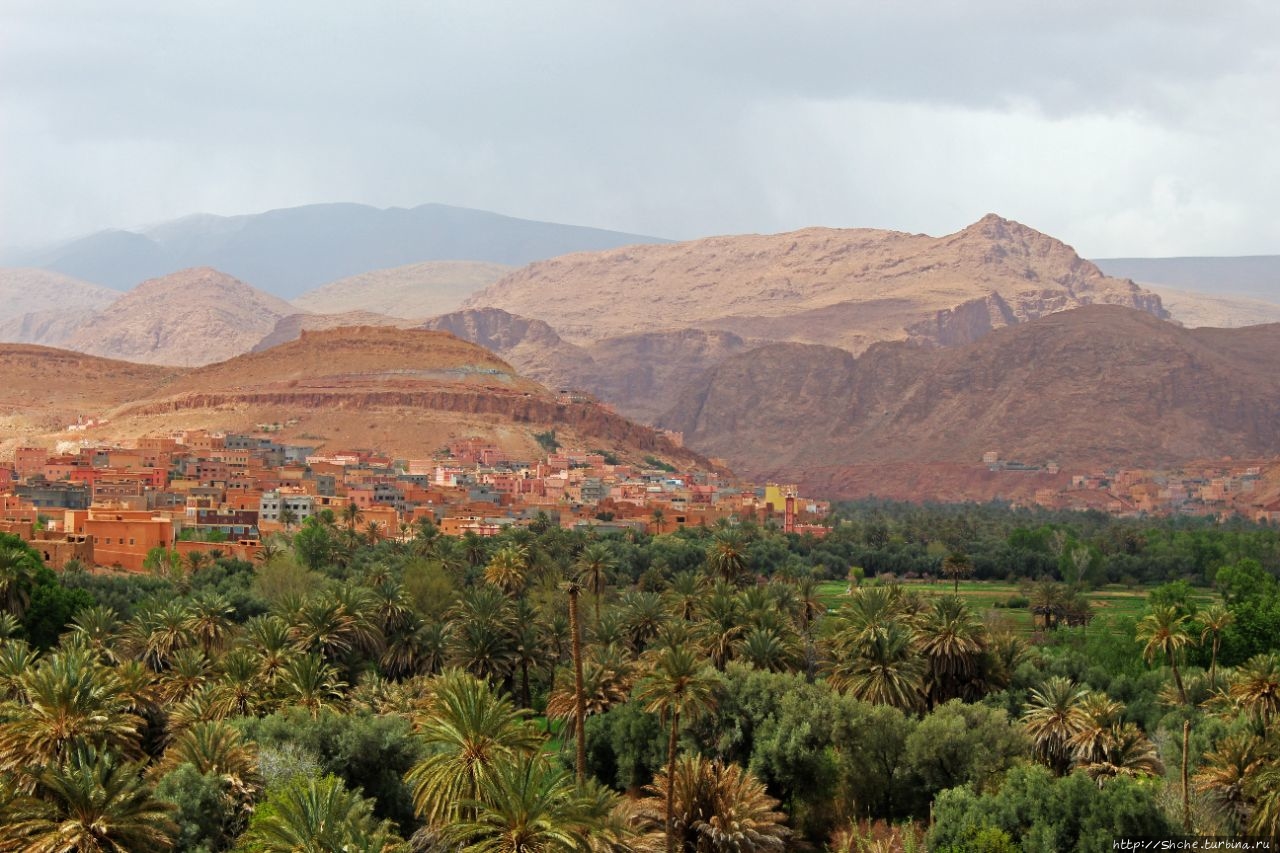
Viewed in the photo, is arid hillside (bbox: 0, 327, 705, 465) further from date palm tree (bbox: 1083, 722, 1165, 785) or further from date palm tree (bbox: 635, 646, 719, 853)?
date palm tree (bbox: 1083, 722, 1165, 785)

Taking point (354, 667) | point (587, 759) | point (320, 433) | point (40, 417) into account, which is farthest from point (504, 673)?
point (40, 417)

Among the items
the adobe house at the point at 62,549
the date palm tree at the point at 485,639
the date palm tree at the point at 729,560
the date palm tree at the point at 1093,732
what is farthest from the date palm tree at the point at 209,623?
the date palm tree at the point at 1093,732

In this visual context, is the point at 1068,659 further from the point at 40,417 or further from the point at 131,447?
the point at 40,417

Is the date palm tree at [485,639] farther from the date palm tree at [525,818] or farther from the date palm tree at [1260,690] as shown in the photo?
the date palm tree at [525,818]

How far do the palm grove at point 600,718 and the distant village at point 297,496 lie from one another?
47.5 feet

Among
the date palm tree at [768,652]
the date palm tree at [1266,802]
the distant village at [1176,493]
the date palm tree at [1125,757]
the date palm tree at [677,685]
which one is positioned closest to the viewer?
the date palm tree at [1266,802]

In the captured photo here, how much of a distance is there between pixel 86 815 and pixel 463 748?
21.5 ft

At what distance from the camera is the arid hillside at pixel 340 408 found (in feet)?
542

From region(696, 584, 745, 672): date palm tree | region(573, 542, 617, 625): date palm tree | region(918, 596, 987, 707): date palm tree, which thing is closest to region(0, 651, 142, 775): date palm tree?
region(696, 584, 745, 672): date palm tree

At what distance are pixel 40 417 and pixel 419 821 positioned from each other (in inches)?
6078

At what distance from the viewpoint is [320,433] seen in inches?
6467

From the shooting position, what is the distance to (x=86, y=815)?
2514cm

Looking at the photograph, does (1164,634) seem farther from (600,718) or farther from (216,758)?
(216,758)

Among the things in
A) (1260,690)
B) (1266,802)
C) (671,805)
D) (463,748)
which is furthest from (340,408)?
(1266,802)
